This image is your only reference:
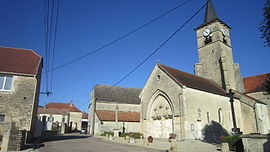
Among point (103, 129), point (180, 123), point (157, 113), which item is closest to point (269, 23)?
point (180, 123)

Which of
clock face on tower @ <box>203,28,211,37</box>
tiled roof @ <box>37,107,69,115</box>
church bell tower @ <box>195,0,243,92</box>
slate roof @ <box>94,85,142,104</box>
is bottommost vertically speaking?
tiled roof @ <box>37,107,69,115</box>

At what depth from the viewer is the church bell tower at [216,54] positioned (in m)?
29.0

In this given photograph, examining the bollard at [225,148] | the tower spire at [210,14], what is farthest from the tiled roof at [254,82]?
the bollard at [225,148]

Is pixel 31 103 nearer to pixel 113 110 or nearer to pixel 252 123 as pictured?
pixel 113 110

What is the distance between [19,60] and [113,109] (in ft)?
74.8

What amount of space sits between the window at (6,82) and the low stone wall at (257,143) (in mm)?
19202

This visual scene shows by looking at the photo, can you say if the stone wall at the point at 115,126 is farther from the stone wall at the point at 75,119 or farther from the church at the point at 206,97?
the stone wall at the point at 75,119

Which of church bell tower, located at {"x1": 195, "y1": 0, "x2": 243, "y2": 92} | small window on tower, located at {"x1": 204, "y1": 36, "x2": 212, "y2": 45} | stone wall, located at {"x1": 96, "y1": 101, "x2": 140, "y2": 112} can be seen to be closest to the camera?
church bell tower, located at {"x1": 195, "y1": 0, "x2": 243, "y2": 92}

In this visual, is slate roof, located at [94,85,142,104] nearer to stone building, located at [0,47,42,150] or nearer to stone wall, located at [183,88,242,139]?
stone wall, located at [183,88,242,139]

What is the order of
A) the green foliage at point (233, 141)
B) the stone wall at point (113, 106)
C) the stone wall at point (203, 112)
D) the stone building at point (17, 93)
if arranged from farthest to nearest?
the stone wall at point (113, 106), the stone wall at point (203, 112), the stone building at point (17, 93), the green foliage at point (233, 141)

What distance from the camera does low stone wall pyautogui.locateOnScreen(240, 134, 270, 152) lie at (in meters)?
9.61

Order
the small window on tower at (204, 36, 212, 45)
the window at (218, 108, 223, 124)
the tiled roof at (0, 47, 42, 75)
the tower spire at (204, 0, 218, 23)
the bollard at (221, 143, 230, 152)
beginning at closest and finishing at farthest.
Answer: the bollard at (221, 143, 230, 152) → the tiled roof at (0, 47, 42, 75) → the window at (218, 108, 223, 124) → the small window on tower at (204, 36, 212, 45) → the tower spire at (204, 0, 218, 23)

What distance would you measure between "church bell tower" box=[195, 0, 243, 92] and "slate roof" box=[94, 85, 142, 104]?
16504 mm


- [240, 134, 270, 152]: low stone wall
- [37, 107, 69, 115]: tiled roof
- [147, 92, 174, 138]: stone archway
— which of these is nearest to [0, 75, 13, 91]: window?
[147, 92, 174, 138]: stone archway
